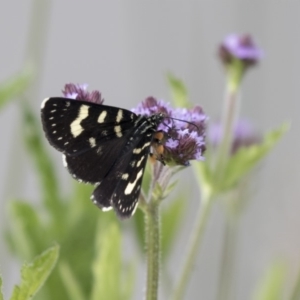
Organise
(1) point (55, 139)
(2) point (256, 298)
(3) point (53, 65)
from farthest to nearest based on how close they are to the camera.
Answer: (3) point (53, 65) < (2) point (256, 298) < (1) point (55, 139)

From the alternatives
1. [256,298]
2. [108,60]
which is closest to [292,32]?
[108,60]

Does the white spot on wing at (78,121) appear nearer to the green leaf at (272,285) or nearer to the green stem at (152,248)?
the green stem at (152,248)

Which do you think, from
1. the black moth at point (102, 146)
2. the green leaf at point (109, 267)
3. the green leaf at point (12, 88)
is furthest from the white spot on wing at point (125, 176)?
the green leaf at point (12, 88)

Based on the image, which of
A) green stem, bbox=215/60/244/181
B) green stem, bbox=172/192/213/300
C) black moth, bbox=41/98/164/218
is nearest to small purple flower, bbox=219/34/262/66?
green stem, bbox=215/60/244/181

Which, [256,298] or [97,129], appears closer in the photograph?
[97,129]

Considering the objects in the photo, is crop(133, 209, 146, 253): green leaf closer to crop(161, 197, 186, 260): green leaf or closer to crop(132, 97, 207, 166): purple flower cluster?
crop(161, 197, 186, 260): green leaf

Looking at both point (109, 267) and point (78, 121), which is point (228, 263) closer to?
point (109, 267)

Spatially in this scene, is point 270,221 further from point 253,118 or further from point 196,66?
point 196,66
